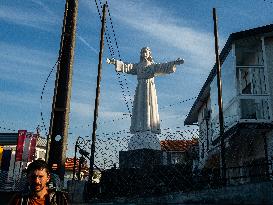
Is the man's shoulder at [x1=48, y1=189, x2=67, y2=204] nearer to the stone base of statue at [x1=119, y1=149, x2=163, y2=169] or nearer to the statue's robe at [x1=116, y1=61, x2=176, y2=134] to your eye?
the stone base of statue at [x1=119, y1=149, x2=163, y2=169]

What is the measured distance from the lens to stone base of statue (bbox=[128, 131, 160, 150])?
22638mm

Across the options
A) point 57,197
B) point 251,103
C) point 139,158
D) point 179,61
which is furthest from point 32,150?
point 57,197

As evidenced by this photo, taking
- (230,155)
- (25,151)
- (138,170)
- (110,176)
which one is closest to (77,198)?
(110,176)

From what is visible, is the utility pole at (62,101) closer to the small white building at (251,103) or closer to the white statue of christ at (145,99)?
the small white building at (251,103)

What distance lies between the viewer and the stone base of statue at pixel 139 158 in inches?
869

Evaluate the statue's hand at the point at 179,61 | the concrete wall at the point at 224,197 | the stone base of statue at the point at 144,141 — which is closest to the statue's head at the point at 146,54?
the statue's hand at the point at 179,61

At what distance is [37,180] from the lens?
3428 millimetres

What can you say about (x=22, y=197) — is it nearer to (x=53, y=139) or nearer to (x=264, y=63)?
(x=53, y=139)

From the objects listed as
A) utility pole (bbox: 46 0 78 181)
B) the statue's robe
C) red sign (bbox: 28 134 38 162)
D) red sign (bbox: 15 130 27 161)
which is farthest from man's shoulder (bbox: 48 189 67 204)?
red sign (bbox: 28 134 38 162)

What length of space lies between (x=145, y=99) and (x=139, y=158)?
4290 mm

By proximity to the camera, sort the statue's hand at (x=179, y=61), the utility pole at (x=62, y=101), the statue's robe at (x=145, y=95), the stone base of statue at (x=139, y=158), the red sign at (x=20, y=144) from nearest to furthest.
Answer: the utility pole at (x=62, y=101) → the stone base of statue at (x=139, y=158) → the statue's robe at (x=145, y=95) → the statue's hand at (x=179, y=61) → the red sign at (x=20, y=144)

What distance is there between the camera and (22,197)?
3.40 m

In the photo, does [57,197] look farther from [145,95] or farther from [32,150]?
[32,150]

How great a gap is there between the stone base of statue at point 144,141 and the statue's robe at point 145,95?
0.29 meters
